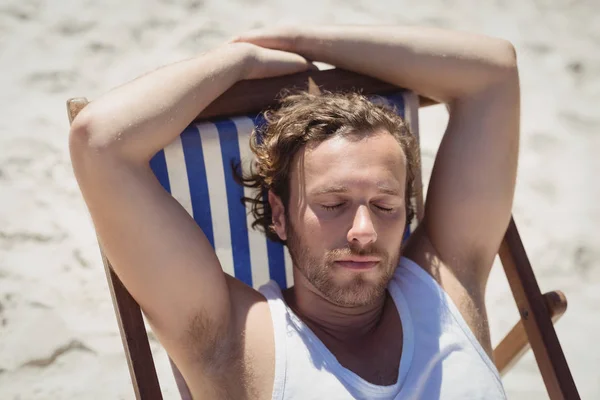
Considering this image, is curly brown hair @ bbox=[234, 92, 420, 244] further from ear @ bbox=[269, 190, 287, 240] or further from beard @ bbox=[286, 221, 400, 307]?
beard @ bbox=[286, 221, 400, 307]

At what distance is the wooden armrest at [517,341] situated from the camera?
1913mm

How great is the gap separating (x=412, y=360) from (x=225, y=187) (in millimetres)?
676

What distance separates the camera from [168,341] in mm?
1540

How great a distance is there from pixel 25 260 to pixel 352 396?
Result: 1.57 meters

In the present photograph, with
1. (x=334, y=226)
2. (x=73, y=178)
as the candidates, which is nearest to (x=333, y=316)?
(x=334, y=226)

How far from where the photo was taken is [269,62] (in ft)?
5.90

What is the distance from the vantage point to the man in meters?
1.50

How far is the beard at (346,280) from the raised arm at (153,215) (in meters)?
0.20

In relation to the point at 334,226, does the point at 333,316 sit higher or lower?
lower

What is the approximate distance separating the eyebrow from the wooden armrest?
0.60 m

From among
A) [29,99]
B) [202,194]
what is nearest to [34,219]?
[29,99]

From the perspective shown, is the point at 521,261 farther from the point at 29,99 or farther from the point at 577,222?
the point at 29,99

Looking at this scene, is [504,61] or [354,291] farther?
[504,61]

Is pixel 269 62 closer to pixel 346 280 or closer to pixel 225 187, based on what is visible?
pixel 225 187
